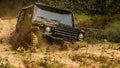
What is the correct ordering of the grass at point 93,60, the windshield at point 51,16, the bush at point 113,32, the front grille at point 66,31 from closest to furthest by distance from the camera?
the grass at point 93,60 < the front grille at point 66,31 < the windshield at point 51,16 < the bush at point 113,32

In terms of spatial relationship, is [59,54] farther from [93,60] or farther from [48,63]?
[48,63]

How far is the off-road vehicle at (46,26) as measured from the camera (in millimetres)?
13352

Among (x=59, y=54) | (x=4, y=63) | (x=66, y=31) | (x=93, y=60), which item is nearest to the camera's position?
(x=4, y=63)

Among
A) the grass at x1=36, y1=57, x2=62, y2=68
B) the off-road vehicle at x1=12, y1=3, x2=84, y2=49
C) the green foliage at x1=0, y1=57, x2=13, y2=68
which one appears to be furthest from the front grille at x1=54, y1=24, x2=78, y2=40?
the green foliage at x1=0, y1=57, x2=13, y2=68

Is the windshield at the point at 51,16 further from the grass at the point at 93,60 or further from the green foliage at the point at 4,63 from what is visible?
the green foliage at the point at 4,63

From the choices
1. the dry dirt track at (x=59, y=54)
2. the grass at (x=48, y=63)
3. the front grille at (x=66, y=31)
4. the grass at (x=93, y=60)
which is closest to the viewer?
the grass at (x=48, y=63)

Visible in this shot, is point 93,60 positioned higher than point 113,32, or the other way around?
point 93,60

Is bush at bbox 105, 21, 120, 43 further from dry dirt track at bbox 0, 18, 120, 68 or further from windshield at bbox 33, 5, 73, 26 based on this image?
dry dirt track at bbox 0, 18, 120, 68

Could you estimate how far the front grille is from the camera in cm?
1374

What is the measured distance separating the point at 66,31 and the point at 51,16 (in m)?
0.90

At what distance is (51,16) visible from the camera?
14.5 m

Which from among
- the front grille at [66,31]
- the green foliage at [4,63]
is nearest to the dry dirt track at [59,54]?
the green foliage at [4,63]

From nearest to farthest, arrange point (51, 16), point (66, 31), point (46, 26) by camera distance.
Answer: point (46, 26) → point (66, 31) → point (51, 16)

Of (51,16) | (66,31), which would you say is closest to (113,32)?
(51,16)
